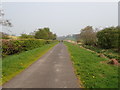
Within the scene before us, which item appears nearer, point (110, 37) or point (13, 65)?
point (13, 65)

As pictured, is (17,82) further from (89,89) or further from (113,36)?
(113,36)

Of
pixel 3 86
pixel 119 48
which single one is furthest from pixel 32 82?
pixel 119 48

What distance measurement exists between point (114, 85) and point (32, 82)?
12.3 feet

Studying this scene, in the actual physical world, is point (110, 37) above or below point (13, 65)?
above

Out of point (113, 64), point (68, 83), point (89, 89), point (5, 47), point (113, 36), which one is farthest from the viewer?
point (113, 36)

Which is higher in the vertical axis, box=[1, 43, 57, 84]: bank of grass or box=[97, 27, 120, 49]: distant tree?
box=[97, 27, 120, 49]: distant tree

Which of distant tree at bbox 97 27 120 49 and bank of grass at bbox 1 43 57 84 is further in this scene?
distant tree at bbox 97 27 120 49

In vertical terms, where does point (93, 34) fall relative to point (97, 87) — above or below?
above

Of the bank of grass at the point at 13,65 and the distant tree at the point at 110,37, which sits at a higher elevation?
the distant tree at the point at 110,37

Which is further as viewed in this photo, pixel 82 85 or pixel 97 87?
pixel 82 85

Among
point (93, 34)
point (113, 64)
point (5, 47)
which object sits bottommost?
point (113, 64)

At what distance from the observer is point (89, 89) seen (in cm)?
426

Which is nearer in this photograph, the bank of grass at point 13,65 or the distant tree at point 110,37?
the bank of grass at point 13,65

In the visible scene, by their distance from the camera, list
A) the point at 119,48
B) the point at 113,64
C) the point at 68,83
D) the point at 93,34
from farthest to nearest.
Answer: the point at 93,34 < the point at 119,48 < the point at 113,64 < the point at 68,83
